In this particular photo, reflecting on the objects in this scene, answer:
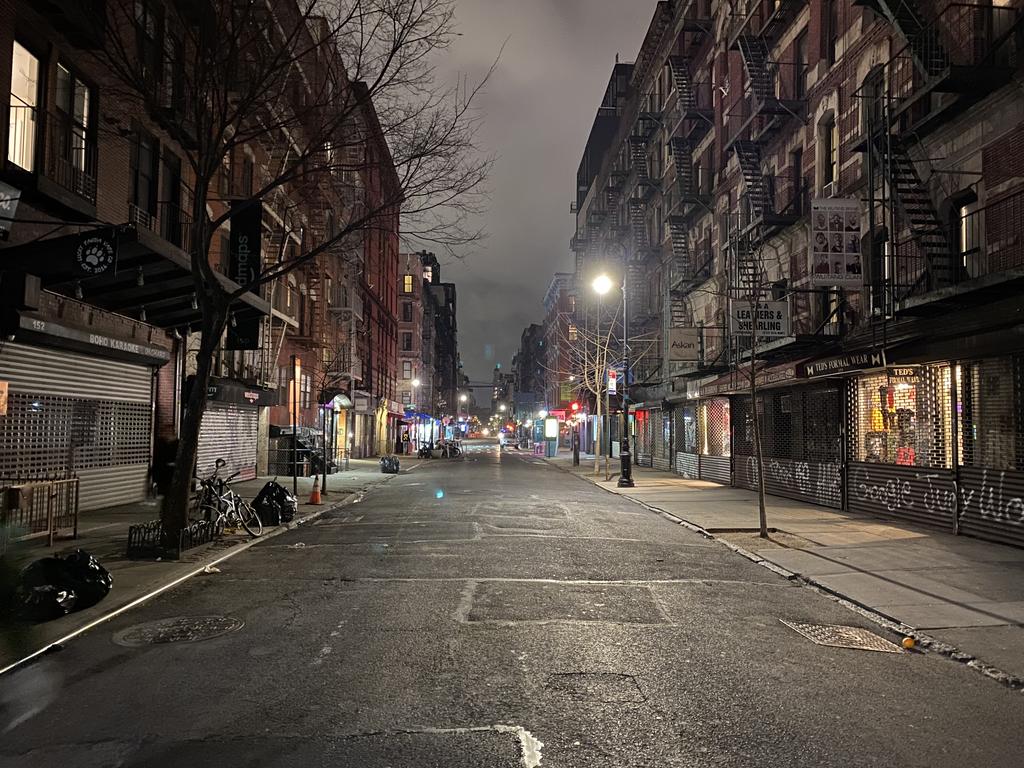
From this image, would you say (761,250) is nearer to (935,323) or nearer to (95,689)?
(935,323)

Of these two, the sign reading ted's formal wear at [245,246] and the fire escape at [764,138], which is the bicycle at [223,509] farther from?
the fire escape at [764,138]

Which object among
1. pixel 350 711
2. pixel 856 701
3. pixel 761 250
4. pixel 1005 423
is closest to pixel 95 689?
pixel 350 711

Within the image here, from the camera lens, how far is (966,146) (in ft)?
44.5

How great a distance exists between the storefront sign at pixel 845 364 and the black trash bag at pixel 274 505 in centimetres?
1159

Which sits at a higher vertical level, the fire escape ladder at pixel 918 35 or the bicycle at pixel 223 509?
the fire escape ladder at pixel 918 35

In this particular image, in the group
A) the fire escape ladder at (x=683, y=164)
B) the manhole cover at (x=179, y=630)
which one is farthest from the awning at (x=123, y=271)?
the fire escape ladder at (x=683, y=164)

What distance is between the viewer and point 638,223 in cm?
4012

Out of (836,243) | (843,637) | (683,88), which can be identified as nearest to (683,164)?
(683,88)

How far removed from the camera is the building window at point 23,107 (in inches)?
491

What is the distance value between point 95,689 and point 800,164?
70.3ft

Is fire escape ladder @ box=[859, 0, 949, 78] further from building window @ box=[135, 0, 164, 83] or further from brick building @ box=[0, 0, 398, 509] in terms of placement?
building window @ box=[135, 0, 164, 83]

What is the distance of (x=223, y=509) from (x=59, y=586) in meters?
5.36

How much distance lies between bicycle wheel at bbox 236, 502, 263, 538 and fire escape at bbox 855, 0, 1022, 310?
1238cm

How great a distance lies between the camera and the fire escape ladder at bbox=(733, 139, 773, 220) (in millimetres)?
22312
